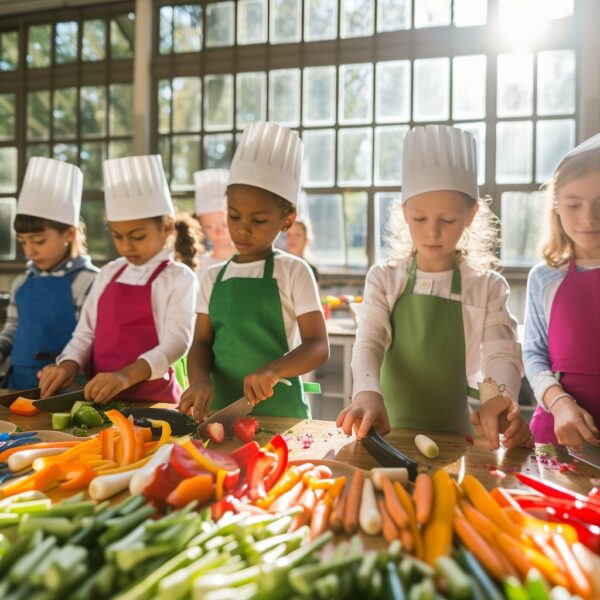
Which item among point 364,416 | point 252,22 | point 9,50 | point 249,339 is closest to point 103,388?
point 249,339

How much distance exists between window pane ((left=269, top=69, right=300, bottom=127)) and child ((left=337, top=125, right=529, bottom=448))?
369 cm

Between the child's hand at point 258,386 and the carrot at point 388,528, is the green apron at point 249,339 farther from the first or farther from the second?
the carrot at point 388,528

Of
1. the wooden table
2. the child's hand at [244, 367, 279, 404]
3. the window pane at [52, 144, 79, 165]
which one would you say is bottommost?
the wooden table

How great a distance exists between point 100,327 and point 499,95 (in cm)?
389

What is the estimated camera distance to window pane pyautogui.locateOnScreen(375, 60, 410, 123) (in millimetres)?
4742

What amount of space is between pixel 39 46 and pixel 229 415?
222 inches

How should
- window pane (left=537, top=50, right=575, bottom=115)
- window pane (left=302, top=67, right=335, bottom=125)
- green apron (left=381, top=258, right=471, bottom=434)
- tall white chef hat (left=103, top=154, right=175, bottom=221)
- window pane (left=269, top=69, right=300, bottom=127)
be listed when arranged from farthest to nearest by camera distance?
window pane (left=269, top=69, right=300, bottom=127) → window pane (left=302, top=67, right=335, bottom=125) → window pane (left=537, top=50, right=575, bottom=115) → tall white chef hat (left=103, top=154, right=175, bottom=221) → green apron (left=381, top=258, right=471, bottom=434)

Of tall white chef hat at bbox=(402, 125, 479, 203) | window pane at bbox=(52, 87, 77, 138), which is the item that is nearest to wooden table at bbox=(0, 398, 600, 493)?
tall white chef hat at bbox=(402, 125, 479, 203)

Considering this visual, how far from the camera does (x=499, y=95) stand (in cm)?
456

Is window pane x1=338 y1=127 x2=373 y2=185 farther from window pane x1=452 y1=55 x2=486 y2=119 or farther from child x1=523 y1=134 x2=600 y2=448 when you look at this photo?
child x1=523 y1=134 x2=600 y2=448

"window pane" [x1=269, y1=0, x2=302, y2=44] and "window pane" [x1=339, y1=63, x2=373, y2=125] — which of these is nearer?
"window pane" [x1=339, y1=63, x2=373, y2=125]

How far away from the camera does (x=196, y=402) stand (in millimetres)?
1347

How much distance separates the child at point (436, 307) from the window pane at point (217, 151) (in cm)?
385

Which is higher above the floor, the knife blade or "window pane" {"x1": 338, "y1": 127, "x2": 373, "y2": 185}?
"window pane" {"x1": 338, "y1": 127, "x2": 373, "y2": 185}
